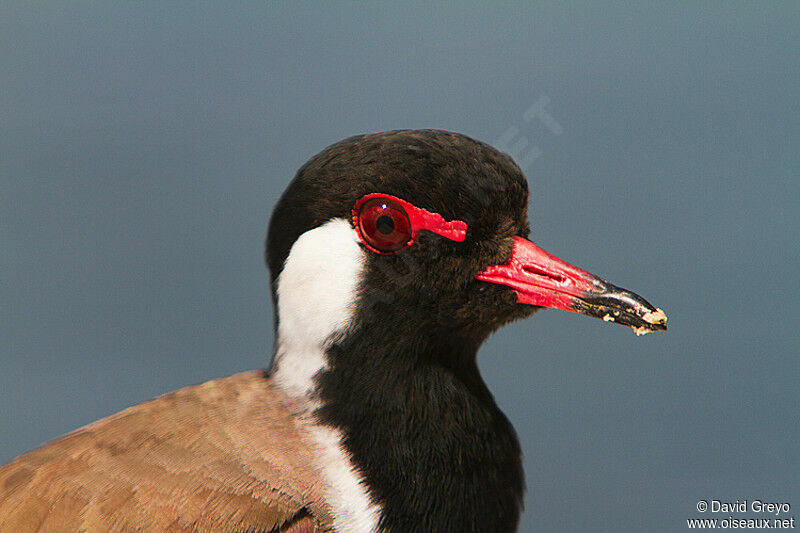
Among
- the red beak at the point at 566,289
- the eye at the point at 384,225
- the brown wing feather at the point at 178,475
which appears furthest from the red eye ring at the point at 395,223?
the brown wing feather at the point at 178,475

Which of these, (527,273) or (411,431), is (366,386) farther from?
(527,273)

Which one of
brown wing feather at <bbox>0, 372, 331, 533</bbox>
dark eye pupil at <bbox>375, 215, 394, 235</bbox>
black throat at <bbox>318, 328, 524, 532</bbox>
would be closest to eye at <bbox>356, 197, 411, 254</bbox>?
dark eye pupil at <bbox>375, 215, 394, 235</bbox>

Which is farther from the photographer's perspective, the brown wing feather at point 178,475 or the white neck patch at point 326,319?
the white neck patch at point 326,319

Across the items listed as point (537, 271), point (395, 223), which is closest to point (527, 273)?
point (537, 271)

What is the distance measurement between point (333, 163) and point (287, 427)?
699mm

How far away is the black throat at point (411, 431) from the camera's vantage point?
2.13 meters

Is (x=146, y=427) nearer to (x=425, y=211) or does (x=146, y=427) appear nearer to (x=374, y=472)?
(x=374, y=472)

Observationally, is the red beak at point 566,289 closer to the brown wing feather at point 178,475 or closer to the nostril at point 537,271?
the nostril at point 537,271

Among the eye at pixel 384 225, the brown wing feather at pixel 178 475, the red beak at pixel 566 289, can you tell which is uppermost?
the eye at pixel 384 225

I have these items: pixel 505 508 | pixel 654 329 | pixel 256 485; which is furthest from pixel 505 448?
pixel 256 485

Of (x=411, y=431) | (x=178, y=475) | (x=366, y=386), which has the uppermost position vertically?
(x=366, y=386)

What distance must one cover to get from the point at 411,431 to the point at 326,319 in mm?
367

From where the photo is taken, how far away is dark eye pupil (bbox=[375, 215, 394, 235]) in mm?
2061

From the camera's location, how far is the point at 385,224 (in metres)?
2.06
